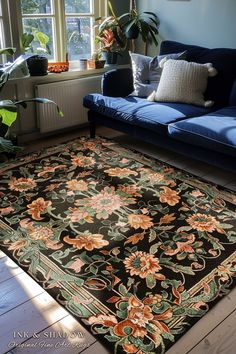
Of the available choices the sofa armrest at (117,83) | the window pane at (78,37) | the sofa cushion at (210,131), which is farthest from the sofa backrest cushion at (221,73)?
the window pane at (78,37)

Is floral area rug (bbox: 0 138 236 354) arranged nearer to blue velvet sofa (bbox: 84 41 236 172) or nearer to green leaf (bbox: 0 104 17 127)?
blue velvet sofa (bbox: 84 41 236 172)

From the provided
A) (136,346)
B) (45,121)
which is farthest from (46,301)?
(45,121)

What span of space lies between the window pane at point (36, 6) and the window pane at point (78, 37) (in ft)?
0.82

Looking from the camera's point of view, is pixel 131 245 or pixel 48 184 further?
pixel 48 184

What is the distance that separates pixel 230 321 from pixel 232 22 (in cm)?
269

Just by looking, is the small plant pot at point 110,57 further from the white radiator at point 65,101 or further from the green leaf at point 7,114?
the green leaf at point 7,114

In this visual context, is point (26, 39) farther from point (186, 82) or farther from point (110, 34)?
point (186, 82)

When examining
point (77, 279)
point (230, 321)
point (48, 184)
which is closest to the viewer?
point (230, 321)

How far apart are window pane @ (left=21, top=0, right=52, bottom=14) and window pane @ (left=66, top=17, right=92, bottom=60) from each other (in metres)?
0.25

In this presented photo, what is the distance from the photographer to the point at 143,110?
2980mm

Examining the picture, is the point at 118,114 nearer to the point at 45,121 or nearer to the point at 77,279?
the point at 45,121

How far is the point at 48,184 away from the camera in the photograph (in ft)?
8.87

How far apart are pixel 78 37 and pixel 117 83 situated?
0.85 m

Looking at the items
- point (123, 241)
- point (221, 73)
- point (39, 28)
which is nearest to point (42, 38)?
point (39, 28)
